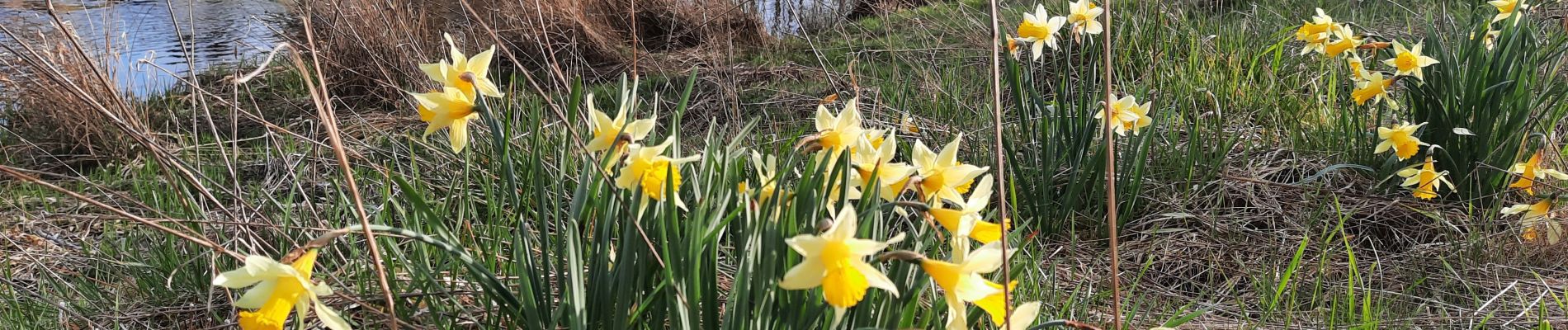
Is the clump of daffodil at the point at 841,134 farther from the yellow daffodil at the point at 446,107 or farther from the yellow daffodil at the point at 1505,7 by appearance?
the yellow daffodil at the point at 1505,7

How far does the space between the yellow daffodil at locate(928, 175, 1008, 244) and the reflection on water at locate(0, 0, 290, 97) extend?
13.2 ft

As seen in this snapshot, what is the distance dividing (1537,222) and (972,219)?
65.5 inches

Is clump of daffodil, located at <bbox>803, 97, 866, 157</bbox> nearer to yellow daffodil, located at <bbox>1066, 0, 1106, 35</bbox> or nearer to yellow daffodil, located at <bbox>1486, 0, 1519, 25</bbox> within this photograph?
yellow daffodil, located at <bbox>1066, 0, 1106, 35</bbox>

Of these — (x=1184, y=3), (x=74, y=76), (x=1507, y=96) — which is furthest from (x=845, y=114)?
(x=1184, y=3)

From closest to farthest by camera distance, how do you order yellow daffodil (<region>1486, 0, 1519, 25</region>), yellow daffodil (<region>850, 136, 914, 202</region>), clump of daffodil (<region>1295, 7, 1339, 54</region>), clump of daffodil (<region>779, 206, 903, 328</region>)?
clump of daffodil (<region>779, 206, 903, 328</region>), yellow daffodil (<region>850, 136, 914, 202</region>), yellow daffodil (<region>1486, 0, 1519, 25</region>), clump of daffodil (<region>1295, 7, 1339, 54</region>)

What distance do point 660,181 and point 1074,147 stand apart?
1475 millimetres

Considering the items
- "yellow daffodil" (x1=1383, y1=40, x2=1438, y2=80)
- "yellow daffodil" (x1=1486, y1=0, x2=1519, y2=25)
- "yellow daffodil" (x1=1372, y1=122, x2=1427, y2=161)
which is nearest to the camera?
"yellow daffodil" (x1=1372, y1=122, x2=1427, y2=161)

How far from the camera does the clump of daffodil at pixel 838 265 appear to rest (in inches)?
33.1

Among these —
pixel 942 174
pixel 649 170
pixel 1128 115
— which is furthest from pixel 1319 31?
pixel 649 170

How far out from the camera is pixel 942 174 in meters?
1.10

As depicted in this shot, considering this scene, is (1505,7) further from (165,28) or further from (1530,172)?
(165,28)

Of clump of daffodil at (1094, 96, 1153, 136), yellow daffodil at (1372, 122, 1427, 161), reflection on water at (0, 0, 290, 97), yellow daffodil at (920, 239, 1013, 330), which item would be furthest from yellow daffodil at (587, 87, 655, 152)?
reflection on water at (0, 0, 290, 97)

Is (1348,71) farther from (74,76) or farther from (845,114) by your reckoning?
(74,76)

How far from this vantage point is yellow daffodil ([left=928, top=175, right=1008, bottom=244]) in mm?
998
